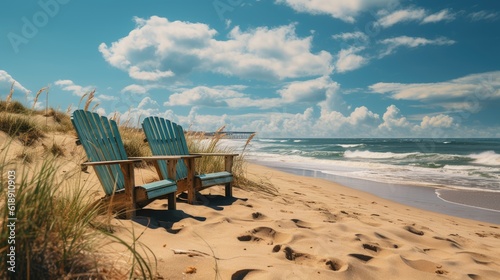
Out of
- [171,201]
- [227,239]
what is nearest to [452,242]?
[227,239]

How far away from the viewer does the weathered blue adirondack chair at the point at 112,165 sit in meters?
3.45

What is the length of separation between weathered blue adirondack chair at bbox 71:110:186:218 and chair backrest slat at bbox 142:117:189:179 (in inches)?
20.1

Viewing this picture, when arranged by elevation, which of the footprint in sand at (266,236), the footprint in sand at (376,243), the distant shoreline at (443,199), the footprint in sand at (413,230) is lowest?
the distant shoreline at (443,199)

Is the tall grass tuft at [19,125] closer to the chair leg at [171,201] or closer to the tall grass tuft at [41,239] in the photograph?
the chair leg at [171,201]

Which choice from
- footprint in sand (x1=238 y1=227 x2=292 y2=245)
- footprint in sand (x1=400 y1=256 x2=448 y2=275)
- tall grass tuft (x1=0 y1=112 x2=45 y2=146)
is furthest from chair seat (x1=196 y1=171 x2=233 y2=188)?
tall grass tuft (x1=0 y1=112 x2=45 y2=146)

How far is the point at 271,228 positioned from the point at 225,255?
3.02 feet

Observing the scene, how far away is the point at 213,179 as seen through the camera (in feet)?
16.0

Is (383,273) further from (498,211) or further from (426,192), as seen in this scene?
(426,192)

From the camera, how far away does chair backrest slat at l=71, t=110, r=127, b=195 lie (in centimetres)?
349

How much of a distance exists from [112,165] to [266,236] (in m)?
1.70

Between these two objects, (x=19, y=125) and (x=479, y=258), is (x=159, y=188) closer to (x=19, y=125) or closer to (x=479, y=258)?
(x=479, y=258)

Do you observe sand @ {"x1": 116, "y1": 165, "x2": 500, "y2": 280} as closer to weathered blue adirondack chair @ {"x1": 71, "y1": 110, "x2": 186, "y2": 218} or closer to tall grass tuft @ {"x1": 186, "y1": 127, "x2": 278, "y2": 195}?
weathered blue adirondack chair @ {"x1": 71, "y1": 110, "x2": 186, "y2": 218}

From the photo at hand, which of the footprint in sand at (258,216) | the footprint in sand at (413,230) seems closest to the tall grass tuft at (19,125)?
the footprint in sand at (258,216)

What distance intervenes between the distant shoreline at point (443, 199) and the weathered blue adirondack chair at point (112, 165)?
5.06 m
